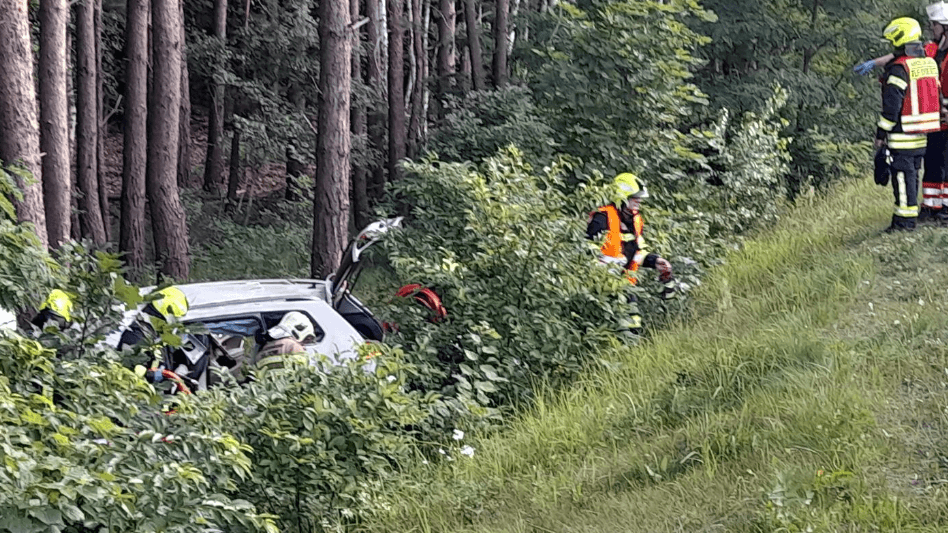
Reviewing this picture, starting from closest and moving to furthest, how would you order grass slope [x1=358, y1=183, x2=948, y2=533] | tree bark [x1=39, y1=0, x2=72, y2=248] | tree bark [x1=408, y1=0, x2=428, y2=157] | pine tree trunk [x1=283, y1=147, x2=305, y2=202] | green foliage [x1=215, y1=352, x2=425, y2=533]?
grass slope [x1=358, y1=183, x2=948, y2=533] → green foliage [x1=215, y1=352, x2=425, y2=533] → tree bark [x1=39, y1=0, x2=72, y2=248] → pine tree trunk [x1=283, y1=147, x2=305, y2=202] → tree bark [x1=408, y1=0, x2=428, y2=157]

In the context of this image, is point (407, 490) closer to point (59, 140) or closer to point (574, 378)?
point (574, 378)

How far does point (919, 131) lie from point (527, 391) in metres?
4.38

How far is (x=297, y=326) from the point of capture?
8578 mm

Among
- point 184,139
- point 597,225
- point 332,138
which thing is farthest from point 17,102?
point 184,139

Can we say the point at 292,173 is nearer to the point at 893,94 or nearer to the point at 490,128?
the point at 490,128

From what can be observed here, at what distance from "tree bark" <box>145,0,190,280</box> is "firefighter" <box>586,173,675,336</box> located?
7.51 metres

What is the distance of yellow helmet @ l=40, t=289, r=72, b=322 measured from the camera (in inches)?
259

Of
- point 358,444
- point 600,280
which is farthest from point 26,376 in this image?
point 600,280

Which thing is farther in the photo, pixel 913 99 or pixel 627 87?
pixel 627 87

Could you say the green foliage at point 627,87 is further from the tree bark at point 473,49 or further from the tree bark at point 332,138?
the tree bark at point 473,49

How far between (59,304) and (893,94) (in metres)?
7.14

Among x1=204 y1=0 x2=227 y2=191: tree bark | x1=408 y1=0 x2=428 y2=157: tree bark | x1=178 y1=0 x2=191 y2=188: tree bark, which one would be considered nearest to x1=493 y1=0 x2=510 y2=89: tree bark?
x1=408 y1=0 x2=428 y2=157: tree bark

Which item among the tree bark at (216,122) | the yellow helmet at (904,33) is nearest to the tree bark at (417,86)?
the tree bark at (216,122)

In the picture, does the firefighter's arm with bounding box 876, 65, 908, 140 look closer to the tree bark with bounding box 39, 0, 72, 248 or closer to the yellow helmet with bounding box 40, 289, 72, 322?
the yellow helmet with bounding box 40, 289, 72, 322
